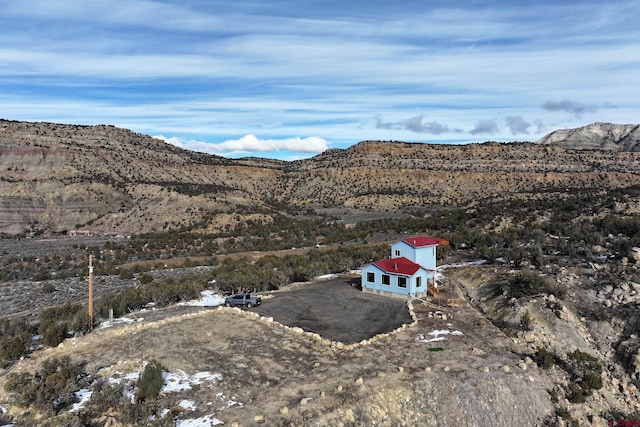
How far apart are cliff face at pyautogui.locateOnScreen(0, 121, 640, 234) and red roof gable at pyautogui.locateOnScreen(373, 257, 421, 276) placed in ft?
134

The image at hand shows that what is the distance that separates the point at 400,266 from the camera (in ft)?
94.3

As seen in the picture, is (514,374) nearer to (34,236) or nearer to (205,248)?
(205,248)

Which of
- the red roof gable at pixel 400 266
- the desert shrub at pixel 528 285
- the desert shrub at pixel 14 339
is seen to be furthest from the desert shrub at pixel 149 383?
the desert shrub at pixel 528 285

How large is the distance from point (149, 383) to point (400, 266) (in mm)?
17072

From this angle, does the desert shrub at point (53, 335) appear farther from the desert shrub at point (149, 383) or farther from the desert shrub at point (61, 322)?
the desert shrub at point (149, 383)

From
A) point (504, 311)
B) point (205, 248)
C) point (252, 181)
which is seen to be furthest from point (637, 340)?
point (252, 181)

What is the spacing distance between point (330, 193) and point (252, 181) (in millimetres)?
17501

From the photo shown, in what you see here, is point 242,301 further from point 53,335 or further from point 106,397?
point 106,397

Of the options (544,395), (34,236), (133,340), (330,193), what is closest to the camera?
(544,395)

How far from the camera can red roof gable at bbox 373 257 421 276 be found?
2798cm

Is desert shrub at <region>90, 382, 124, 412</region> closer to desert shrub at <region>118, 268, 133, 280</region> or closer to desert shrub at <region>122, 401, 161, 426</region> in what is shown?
desert shrub at <region>122, 401, 161, 426</region>

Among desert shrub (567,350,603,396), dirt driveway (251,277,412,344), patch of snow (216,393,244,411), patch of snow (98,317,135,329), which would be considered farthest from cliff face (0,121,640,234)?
desert shrub (567,350,603,396)

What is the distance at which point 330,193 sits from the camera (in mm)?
101250

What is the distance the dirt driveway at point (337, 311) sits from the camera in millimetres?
22234
